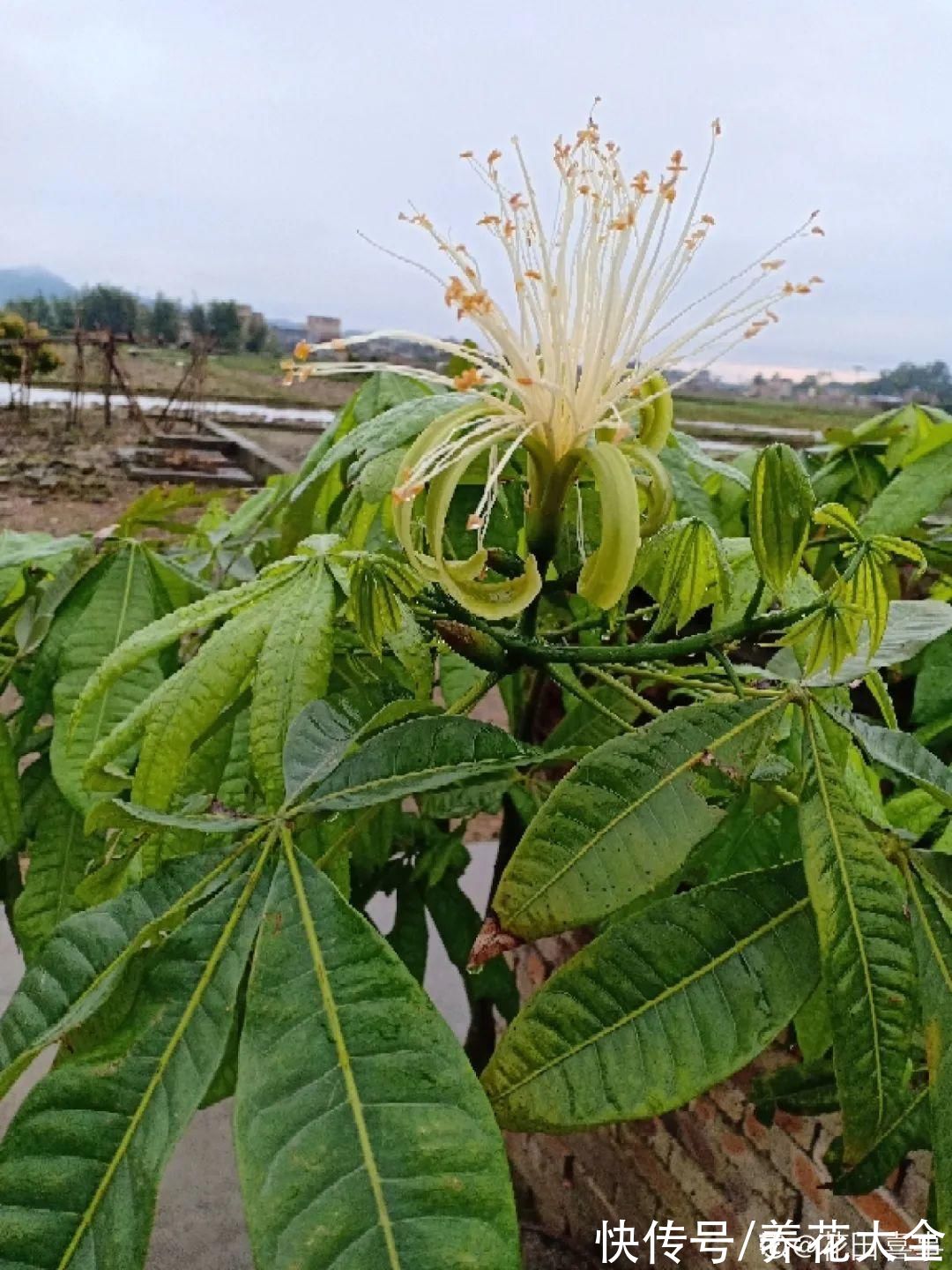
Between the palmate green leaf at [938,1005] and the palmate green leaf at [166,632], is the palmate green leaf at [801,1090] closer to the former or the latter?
the palmate green leaf at [938,1005]

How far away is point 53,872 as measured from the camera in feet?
1.96

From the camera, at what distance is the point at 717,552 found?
418mm

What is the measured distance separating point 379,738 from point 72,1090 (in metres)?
0.15

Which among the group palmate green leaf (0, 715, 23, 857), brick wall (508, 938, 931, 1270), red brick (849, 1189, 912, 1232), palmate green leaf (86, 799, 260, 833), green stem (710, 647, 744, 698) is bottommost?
brick wall (508, 938, 931, 1270)

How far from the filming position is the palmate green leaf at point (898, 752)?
0.39 meters

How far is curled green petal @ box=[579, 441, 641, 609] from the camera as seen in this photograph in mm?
357

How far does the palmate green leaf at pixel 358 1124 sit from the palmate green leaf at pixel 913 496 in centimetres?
52

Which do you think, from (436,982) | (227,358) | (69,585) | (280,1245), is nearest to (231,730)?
(69,585)

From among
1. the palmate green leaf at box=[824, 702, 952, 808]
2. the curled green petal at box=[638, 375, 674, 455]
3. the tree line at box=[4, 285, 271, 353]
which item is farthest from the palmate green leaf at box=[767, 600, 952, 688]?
the tree line at box=[4, 285, 271, 353]

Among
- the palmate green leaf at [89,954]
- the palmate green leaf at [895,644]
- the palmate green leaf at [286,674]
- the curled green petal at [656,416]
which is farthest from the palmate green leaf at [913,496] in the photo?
the palmate green leaf at [89,954]

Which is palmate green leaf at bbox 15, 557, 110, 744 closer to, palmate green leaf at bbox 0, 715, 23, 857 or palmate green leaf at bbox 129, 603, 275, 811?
palmate green leaf at bbox 0, 715, 23, 857

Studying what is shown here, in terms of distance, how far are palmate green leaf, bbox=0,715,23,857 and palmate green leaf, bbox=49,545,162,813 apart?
28 mm

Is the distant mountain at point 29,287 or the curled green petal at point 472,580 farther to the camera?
the distant mountain at point 29,287

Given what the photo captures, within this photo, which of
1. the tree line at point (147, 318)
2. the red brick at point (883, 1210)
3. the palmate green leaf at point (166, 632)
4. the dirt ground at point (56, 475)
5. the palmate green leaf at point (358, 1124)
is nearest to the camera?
the palmate green leaf at point (358, 1124)
